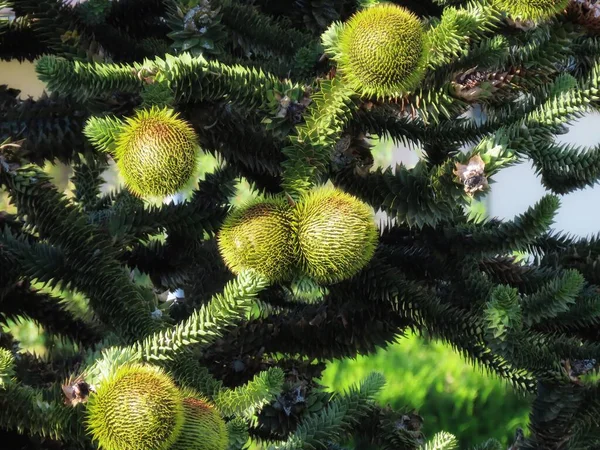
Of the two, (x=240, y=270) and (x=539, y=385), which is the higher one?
(x=240, y=270)

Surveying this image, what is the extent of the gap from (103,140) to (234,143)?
338 mm

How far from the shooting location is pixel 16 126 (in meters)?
1.22

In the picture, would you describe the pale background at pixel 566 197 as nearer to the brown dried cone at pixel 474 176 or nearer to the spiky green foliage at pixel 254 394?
the brown dried cone at pixel 474 176

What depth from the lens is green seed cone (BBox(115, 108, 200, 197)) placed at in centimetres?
77

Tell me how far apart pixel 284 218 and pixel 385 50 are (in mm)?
217

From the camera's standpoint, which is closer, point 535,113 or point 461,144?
point 535,113

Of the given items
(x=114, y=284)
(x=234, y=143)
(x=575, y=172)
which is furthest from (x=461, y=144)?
(x=114, y=284)

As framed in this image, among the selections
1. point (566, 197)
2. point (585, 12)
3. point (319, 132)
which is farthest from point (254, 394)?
point (566, 197)

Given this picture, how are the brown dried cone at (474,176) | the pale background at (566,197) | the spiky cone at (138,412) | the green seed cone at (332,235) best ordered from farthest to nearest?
the pale background at (566,197) < the brown dried cone at (474,176) < the green seed cone at (332,235) < the spiky cone at (138,412)

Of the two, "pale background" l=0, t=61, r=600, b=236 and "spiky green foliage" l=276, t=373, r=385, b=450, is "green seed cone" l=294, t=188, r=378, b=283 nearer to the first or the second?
"spiky green foliage" l=276, t=373, r=385, b=450

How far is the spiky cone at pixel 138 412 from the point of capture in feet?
2.30

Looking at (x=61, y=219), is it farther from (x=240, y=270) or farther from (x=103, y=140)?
(x=240, y=270)

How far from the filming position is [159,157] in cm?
76

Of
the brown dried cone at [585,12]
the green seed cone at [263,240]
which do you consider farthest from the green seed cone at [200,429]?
the brown dried cone at [585,12]
